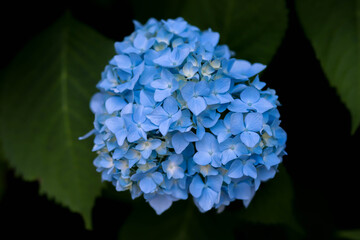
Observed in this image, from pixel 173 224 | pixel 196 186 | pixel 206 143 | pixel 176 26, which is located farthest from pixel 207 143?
pixel 173 224

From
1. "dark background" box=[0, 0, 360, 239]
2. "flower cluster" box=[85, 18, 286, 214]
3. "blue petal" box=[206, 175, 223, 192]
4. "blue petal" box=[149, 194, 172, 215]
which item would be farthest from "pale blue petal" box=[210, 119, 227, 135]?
"dark background" box=[0, 0, 360, 239]

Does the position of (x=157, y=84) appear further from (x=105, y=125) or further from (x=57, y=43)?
(x=57, y=43)

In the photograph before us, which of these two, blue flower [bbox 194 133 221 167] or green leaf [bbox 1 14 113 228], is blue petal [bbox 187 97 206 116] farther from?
green leaf [bbox 1 14 113 228]

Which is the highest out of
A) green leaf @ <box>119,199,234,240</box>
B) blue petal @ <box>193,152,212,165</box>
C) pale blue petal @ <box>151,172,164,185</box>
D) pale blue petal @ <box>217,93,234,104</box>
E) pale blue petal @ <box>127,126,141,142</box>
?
pale blue petal @ <box>217,93,234,104</box>

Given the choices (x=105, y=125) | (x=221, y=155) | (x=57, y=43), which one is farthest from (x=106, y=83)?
(x=57, y=43)

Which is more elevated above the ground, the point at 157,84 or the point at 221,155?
the point at 157,84

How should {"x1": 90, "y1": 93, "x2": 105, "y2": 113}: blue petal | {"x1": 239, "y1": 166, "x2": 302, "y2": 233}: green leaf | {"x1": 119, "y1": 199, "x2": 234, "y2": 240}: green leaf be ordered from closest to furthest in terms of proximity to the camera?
{"x1": 90, "y1": 93, "x2": 105, "y2": 113}: blue petal, {"x1": 239, "y1": 166, "x2": 302, "y2": 233}: green leaf, {"x1": 119, "y1": 199, "x2": 234, "y2": 240}: green leaf
